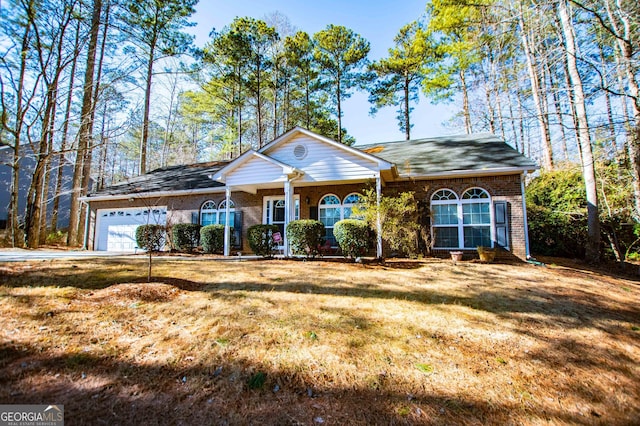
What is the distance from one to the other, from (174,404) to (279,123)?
22379 millimetres

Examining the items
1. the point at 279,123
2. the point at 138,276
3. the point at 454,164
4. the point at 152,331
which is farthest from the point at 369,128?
the point at 152,331

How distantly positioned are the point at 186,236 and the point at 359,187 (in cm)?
741

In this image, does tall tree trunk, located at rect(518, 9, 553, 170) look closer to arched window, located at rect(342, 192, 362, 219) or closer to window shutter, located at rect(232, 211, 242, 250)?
arched window, located at rect(342, 192, 362, 219)

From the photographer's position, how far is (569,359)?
3.14 m

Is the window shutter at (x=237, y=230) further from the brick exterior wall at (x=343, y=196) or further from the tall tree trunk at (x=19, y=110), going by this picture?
the tall tree trunk at (x=19, y=110)

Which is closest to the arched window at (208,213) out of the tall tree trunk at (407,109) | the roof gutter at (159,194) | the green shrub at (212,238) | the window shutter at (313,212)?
the roof gutter at (159,194)

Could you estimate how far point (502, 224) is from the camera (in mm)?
9195

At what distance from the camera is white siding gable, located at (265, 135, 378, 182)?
9578 millimetres

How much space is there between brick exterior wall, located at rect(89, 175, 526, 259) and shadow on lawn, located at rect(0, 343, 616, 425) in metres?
5.17

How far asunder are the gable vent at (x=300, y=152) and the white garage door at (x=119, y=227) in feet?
23.7

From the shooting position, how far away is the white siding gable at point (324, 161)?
9578 millimetres

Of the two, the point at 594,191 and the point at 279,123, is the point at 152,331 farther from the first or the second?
the point at 279,123

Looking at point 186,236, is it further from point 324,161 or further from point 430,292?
point 430,292

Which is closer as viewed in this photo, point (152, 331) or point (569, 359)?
point (569, 359)
